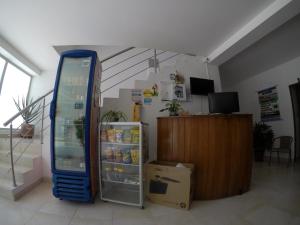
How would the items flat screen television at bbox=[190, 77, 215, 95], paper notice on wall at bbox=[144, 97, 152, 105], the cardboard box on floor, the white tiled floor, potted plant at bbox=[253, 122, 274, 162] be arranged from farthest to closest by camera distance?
potted plant at bbox=[253, 122, 274, 162] < flat screen television at bbox=[190, 77, 215, 95] < paper notice on wall at bbox=[144, 97, 152, 105] < the cardboard box on floor < the white tiled floor

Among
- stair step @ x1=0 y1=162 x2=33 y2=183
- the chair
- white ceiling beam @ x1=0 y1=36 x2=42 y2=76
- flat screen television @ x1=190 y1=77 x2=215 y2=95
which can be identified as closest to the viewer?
stair step @ x1=0 y1=162 x2=33 y2=183

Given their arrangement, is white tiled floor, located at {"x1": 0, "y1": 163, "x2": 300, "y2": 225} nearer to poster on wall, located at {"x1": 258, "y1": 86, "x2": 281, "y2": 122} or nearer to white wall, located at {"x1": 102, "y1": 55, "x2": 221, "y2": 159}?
white wall, located at {"x1": 102, "y1": 55, "x2": 221, "y2": 159}

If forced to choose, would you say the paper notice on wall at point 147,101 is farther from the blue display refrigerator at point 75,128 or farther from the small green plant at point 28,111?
the small green plant at point 28,111

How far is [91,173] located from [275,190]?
108 inches

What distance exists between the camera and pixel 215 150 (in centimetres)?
215

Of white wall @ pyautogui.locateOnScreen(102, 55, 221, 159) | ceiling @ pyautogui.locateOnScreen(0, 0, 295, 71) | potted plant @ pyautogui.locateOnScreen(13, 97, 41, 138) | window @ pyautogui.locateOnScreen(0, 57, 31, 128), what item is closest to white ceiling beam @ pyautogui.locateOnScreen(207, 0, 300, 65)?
ceiling @ pyautogui.locateOnScreen(0, 0, 295, 71)

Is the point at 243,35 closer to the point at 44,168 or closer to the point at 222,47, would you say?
the point at 222,47

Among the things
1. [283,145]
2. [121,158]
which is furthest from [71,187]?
[283,145]

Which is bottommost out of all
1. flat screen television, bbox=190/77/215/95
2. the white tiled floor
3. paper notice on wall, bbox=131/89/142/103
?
the white tiled floor

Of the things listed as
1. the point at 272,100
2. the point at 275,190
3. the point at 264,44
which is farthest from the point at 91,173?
the point at 272,100

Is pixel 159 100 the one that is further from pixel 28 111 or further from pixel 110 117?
pixel 28 111

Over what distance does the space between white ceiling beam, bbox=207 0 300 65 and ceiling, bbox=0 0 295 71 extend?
1 centimetres

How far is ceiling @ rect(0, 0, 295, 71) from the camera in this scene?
2.02 meters

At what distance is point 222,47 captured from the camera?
2988mm
